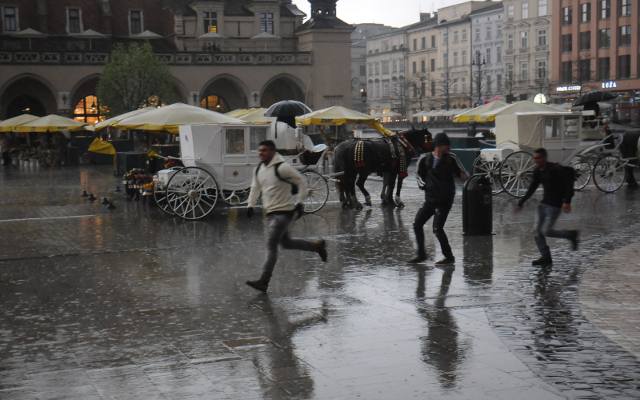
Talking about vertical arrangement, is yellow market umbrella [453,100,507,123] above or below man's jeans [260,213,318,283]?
above

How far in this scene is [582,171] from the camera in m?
21.4

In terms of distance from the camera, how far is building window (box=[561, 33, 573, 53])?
259 feet

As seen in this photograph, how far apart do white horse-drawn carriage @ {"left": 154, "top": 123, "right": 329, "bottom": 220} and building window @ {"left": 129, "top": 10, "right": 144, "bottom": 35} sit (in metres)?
45.3

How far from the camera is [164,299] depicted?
9359 mm

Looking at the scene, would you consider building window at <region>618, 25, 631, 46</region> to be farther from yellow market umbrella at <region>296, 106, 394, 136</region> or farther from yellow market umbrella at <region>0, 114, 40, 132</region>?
yellow market umbrella at <region>0, 114, 40, 132</region>

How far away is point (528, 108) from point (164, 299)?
1675 centimetres

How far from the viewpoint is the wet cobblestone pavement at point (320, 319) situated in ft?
20.6

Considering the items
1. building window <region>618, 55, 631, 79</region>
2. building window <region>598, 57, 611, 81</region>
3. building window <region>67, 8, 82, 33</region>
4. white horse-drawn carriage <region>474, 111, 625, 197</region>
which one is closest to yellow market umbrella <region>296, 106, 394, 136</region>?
white horse-drawn carriage <region>474, 111, 625, 197</region>

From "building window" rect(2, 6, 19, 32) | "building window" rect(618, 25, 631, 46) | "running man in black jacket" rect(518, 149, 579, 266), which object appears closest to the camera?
"running man in black jacket" rect(518, 149, 579, 266)

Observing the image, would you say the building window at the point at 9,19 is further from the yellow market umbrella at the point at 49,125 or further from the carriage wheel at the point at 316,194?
the carriage wheel at the point at 316,194

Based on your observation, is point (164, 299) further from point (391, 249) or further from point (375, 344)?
point (391, 249)

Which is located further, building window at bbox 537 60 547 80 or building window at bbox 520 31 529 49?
building window at bbox 520 31 529 49

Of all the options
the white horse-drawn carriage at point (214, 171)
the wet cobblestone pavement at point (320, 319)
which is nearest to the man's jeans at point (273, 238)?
the wet cobblestone pavement at point (320, 319)

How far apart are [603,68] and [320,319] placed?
7268cm
